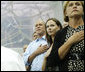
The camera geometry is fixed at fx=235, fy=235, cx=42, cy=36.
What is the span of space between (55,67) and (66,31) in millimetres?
279

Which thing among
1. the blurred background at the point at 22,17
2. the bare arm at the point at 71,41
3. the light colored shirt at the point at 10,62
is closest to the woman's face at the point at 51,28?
the bare arm at the point at 71,41

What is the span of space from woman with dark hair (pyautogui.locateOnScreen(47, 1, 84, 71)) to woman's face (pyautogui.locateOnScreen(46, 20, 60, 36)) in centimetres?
37

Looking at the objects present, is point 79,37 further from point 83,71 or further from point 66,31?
point 83,71

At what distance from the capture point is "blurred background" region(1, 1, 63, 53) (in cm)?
420

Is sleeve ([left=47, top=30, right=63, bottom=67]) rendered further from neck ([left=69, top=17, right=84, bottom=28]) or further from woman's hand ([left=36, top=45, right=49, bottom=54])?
woman's hand ([left=36, top=45, right=49, bottom=54])

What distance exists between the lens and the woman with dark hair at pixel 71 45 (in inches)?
61.7

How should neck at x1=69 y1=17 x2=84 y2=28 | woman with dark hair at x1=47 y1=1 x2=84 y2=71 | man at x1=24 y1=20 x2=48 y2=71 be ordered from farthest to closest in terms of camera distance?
man at x1=24 y1=20 x2=48 y2=71, neck at x1=69 y1=17 x2=84 y2=28, woman with dark hair at x1=47 y1=1 x2=84 y2=71

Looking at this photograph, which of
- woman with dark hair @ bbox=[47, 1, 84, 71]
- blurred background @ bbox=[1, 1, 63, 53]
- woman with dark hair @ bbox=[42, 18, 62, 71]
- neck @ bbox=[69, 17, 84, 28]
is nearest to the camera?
woman with dark hair @ bbox=[47, 1, 84, 71]

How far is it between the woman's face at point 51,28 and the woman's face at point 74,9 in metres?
0.35

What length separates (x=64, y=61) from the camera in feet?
5.26

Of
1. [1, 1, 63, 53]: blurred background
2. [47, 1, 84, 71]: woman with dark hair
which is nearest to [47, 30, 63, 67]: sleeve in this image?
[47, 1, 84, 71]: woman with dark hair

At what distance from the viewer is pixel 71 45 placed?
1.59 metres

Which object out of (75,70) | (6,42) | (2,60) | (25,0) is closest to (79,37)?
(75,70)

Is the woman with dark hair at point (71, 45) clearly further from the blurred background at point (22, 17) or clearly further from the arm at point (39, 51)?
the blurred background at point (22, 17)
